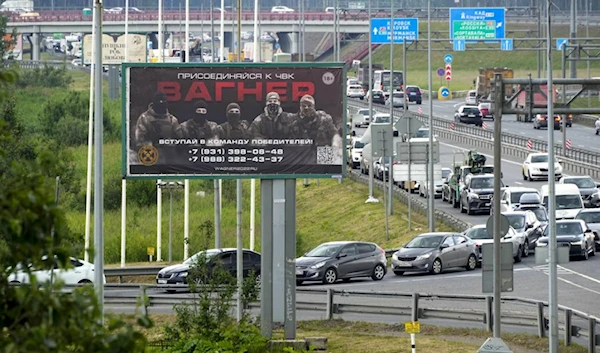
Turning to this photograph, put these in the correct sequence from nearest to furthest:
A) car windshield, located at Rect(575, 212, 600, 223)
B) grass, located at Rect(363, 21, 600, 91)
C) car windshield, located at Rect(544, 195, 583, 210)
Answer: car windshield, located at Rect(575, 212, 600, 223), car windshield, located at Rect(544, 195, 583, 210), grass, located at Rect(363, 21, 600, 91)

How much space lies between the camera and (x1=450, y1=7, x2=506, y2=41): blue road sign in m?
86.1

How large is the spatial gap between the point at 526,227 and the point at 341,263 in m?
6.22

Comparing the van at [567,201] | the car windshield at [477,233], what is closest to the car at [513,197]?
the van at [567,201]

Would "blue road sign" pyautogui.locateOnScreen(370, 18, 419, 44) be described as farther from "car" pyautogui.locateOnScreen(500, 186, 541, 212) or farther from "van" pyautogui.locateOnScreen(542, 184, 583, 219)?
"van" pyautogui.locateOnScreen(542, 184, 583, 219)

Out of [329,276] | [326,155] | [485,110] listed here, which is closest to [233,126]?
[326,155]

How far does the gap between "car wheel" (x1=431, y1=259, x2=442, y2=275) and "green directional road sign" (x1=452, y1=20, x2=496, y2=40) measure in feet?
157

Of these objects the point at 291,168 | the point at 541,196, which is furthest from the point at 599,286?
the point at 541,196

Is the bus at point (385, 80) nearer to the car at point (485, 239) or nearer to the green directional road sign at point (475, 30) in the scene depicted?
the green directional road sign at point (475, 30)

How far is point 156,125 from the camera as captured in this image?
27.4 meters

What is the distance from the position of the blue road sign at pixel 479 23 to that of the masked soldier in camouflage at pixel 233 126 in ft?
196

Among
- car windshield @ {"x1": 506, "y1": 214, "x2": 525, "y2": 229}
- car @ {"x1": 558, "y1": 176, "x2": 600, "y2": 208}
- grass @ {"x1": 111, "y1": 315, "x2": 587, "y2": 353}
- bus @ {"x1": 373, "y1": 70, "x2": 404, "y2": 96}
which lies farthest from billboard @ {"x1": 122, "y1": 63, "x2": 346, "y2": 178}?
bus @ {"x1": 373, "y1": 70, "x2": 404, "y2": 96}

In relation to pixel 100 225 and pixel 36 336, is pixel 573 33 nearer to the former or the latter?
pixel 100 225

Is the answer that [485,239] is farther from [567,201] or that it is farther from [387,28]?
[387,28]

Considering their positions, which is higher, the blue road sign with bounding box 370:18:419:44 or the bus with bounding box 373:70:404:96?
the blue road sign with bounding box 370:18:419:44
